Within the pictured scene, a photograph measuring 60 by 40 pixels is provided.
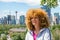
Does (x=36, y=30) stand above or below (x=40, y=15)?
below

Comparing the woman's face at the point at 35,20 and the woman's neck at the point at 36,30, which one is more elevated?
the woman's face at the point at 35,20

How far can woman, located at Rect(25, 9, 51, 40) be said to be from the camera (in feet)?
5.04

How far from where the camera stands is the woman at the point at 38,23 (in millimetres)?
1536

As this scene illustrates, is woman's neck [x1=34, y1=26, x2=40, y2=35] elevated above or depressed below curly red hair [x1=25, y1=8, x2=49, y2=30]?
below

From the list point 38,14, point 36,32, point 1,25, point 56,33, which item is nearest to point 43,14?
point 38,14

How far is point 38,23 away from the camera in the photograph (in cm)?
156

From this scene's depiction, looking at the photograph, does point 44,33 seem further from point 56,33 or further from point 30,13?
point 56,33

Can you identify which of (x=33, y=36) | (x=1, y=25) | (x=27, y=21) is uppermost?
(x=27, y=21)

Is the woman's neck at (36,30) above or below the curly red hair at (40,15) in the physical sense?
below

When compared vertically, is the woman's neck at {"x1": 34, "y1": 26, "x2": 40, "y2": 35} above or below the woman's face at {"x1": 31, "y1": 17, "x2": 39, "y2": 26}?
below

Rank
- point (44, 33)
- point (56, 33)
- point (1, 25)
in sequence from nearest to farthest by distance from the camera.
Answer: point (44, 33) < point (56, 33) < point (1, 25)

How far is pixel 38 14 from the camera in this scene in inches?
60.8

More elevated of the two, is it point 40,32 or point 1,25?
point 40,32

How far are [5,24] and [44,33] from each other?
32.3 ft
